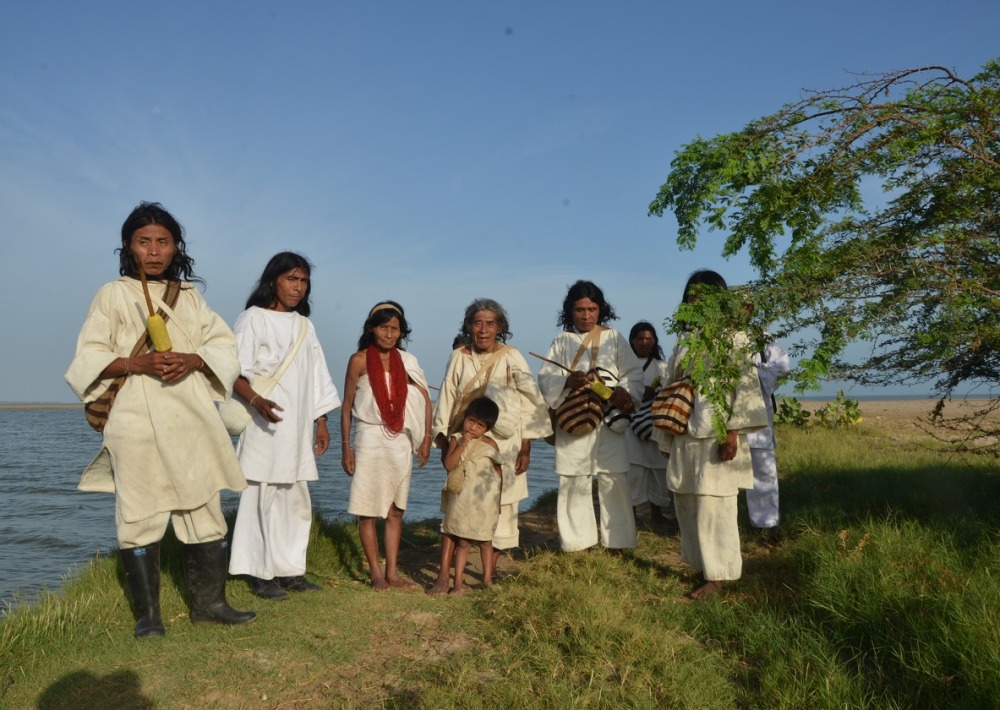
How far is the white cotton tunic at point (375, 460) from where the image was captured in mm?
5543

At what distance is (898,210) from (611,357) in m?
2.45

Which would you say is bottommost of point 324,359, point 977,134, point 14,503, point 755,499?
point 14,503

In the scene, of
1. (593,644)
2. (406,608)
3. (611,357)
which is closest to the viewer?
(593,644)

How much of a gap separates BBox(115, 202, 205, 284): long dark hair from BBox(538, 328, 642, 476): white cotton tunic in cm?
287

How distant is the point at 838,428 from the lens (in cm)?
1406

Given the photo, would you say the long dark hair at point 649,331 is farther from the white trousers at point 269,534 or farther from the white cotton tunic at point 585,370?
the white trousers at point 269,534

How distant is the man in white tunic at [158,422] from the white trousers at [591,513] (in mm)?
2551

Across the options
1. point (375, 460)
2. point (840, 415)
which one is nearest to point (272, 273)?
point (375, 460)

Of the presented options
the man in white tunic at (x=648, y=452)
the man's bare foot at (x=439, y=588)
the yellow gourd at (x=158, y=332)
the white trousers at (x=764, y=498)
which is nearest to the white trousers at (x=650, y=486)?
the man in white tunic at (x=648, y=452)

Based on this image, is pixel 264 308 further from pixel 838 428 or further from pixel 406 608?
pixel 838 428

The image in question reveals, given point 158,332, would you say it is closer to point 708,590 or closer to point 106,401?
point 106,401

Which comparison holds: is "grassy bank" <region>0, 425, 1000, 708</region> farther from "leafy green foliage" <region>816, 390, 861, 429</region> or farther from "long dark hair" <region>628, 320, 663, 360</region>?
"leafy green foliage" <region>816, 390, 861, 429</region>

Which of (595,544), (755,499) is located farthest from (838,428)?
(595,544)

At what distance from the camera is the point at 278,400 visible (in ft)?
17.7
